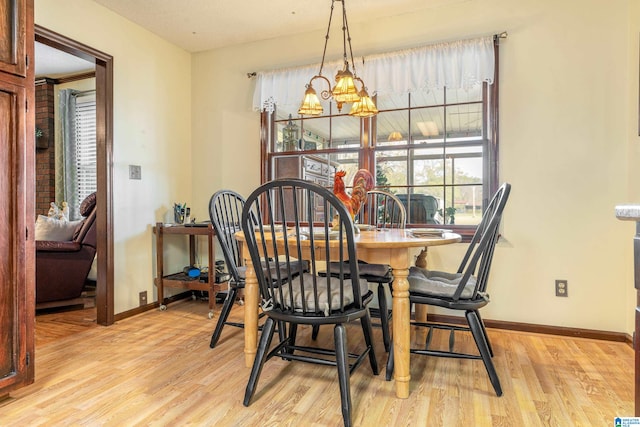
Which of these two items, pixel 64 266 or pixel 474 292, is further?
pixel 64 266

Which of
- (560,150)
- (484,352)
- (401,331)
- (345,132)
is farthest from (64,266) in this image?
(560,150)

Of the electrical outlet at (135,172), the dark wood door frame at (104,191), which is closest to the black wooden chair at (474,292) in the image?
the dark wood door frame at (104,191)

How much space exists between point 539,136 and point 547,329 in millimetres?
1369

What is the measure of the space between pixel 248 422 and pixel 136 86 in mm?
2869

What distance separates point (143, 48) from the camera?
3.36 m

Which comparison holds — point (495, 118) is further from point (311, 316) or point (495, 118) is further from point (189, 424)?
point (189, 424)

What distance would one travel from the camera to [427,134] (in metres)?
3.10

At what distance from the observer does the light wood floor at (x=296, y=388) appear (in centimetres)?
163

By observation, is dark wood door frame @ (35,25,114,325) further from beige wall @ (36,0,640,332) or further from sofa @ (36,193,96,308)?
sofa @ (36,193,96,308)

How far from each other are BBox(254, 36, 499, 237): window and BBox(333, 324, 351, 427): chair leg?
1.65m

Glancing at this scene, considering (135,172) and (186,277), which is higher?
(135,172)

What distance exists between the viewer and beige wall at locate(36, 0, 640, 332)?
258cm

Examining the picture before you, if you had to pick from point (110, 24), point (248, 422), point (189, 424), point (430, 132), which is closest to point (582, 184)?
point (430, 132)

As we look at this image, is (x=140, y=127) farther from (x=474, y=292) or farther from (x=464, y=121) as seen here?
(x=474, y=292)
